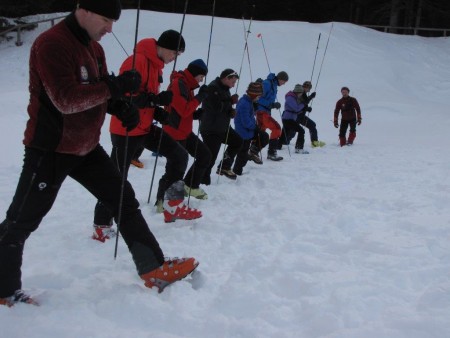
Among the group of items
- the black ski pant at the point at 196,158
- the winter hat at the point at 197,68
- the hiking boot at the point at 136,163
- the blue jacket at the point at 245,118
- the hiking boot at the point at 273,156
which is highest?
the winter hat at the point at 197,68

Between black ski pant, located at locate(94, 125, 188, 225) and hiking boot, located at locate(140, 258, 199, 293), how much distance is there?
82 cm

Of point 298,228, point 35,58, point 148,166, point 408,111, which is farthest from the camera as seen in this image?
point 408,111

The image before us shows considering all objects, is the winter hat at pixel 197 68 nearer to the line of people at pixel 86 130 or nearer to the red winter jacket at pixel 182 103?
the red winter jacket at pixel 182 103

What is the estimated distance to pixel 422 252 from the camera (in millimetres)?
4035

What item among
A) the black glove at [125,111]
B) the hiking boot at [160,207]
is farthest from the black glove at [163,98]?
the hiking boot at [160,207]

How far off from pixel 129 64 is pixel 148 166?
3831 mm

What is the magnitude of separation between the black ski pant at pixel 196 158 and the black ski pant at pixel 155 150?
2.15 feet

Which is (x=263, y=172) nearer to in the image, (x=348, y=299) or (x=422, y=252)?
(x=422, y=252)

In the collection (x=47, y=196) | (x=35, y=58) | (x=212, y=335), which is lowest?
(x=212, y=335)

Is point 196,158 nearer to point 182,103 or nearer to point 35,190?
point 182,103

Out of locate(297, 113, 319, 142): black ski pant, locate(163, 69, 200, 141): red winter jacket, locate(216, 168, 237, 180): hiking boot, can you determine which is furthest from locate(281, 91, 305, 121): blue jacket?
locate(163, 69, 200, 141): red winter jacket

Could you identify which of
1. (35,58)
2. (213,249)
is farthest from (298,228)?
(35,58)

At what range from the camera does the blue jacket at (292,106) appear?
10438mm

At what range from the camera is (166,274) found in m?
3.22
